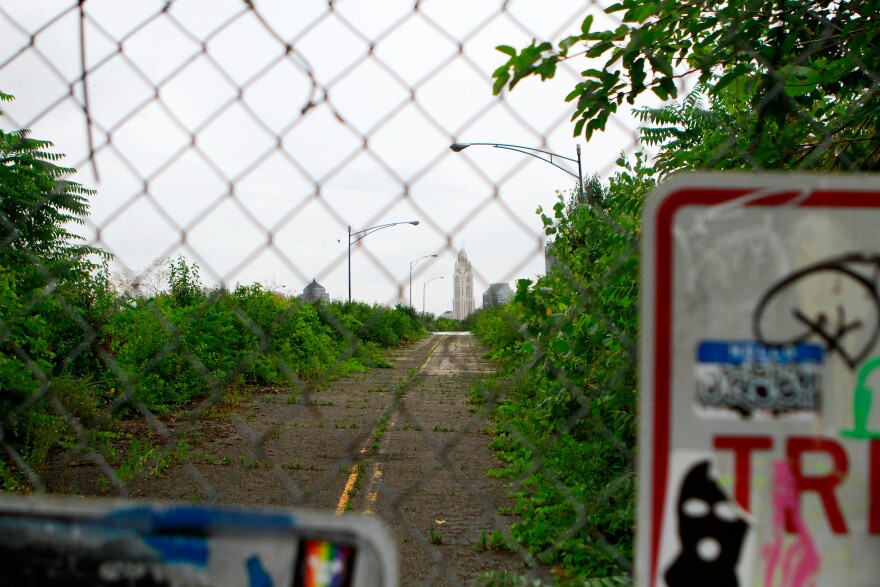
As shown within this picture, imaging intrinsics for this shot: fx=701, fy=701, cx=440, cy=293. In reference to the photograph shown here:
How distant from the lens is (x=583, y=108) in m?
1.47

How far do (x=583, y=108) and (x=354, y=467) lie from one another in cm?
559

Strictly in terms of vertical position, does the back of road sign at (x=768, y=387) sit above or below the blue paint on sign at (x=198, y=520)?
above

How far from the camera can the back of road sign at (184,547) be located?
67 centimetres

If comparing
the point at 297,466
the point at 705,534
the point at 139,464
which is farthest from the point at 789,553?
the point at 139,464

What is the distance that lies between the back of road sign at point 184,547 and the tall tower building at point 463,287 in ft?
1.80

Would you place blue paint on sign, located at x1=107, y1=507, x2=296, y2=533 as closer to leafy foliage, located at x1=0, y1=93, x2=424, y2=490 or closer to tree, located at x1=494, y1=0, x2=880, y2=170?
leafy foliage, located at x1=0, y1=93, x2=424, y2=490

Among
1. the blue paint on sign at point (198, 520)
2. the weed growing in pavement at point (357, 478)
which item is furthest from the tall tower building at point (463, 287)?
the weed growing in pavement at point (357, 478)

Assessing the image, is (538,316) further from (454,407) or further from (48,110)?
(454,407)

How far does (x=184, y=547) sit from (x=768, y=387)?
607 mm

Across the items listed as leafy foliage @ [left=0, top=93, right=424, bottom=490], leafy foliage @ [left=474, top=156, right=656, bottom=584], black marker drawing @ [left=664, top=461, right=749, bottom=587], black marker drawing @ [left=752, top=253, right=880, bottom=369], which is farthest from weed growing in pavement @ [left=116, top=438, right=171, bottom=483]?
black marker drawing @ [left=752, top=253, right=880, bottom=369]

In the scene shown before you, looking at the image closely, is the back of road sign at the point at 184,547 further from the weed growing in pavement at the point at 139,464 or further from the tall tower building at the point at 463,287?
the weed growing in pavement at the point at 139,464

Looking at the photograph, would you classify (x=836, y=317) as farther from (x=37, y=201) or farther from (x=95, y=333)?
(x=37, y=201)

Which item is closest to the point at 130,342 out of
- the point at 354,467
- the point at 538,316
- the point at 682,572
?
A: the point at 354,467

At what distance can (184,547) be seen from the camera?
0.68m
